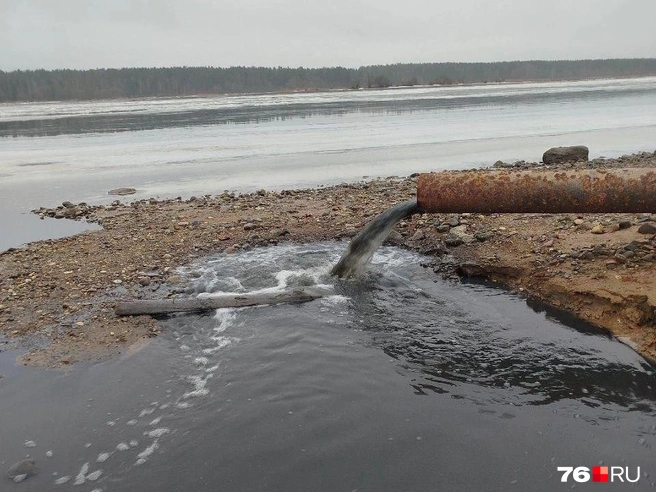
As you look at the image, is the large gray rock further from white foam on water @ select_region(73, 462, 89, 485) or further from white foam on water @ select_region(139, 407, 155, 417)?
white foam on water @ select_region(73, 462, 89, 485)

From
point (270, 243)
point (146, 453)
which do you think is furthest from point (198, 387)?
point (270, 243)

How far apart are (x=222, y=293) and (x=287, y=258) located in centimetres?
176

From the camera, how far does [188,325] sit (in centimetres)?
728

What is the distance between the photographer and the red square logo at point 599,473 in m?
4.48

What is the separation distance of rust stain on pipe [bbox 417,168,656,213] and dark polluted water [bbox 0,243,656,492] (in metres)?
1.45

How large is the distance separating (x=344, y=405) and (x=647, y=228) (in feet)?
18.6

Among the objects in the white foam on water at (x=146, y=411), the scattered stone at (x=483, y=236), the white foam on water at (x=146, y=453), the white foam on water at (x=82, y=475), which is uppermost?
the scattered stone at (x=483, y=236)

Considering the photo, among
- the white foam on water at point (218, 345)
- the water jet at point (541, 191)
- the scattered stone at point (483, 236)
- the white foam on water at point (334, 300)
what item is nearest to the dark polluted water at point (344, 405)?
the white foam on water at point (218, 345)

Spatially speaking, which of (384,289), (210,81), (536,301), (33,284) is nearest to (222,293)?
(384,289)

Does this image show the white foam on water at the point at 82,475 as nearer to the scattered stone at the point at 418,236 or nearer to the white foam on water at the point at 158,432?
the white foam on water at the point at 158,432

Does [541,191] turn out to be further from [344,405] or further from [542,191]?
[344,405]

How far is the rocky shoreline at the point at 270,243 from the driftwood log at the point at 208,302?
0.19 meters

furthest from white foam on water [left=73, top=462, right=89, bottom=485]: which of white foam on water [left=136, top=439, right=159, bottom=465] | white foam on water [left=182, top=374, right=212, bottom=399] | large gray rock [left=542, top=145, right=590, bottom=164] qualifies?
large gray rock [left=542, top=145, right=590, bottom=164]

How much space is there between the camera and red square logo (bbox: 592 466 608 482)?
4.48 m
